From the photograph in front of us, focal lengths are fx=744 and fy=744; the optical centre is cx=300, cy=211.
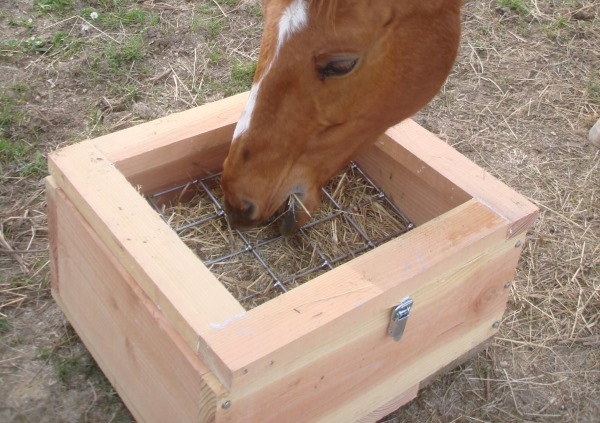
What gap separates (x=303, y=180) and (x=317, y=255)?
30 cm

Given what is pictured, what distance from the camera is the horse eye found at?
1.71 metres

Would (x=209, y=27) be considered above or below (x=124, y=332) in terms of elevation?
below

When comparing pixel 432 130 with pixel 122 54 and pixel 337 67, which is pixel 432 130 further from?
pixel 337 67

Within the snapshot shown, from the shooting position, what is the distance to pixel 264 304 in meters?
1.55

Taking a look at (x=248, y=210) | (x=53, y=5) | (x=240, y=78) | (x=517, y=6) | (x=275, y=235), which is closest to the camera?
(x=248, y=210)

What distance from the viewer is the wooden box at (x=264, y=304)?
4.92ft

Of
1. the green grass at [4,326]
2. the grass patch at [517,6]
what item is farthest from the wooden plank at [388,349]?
the grass patch at [517,6]

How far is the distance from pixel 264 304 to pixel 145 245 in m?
0.31

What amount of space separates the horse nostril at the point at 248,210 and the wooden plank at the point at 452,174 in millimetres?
479

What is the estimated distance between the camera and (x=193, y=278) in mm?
1571

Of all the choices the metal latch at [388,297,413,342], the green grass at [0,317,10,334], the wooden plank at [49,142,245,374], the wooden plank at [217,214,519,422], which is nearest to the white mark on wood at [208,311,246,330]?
the wooden plank at [49,142,245,374]

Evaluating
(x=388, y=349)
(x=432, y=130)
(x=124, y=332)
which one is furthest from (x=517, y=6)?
(x=124, y=332)

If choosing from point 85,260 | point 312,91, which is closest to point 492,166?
point 312,91

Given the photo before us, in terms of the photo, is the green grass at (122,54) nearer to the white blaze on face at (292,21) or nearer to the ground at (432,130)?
the ground at (432,130)
